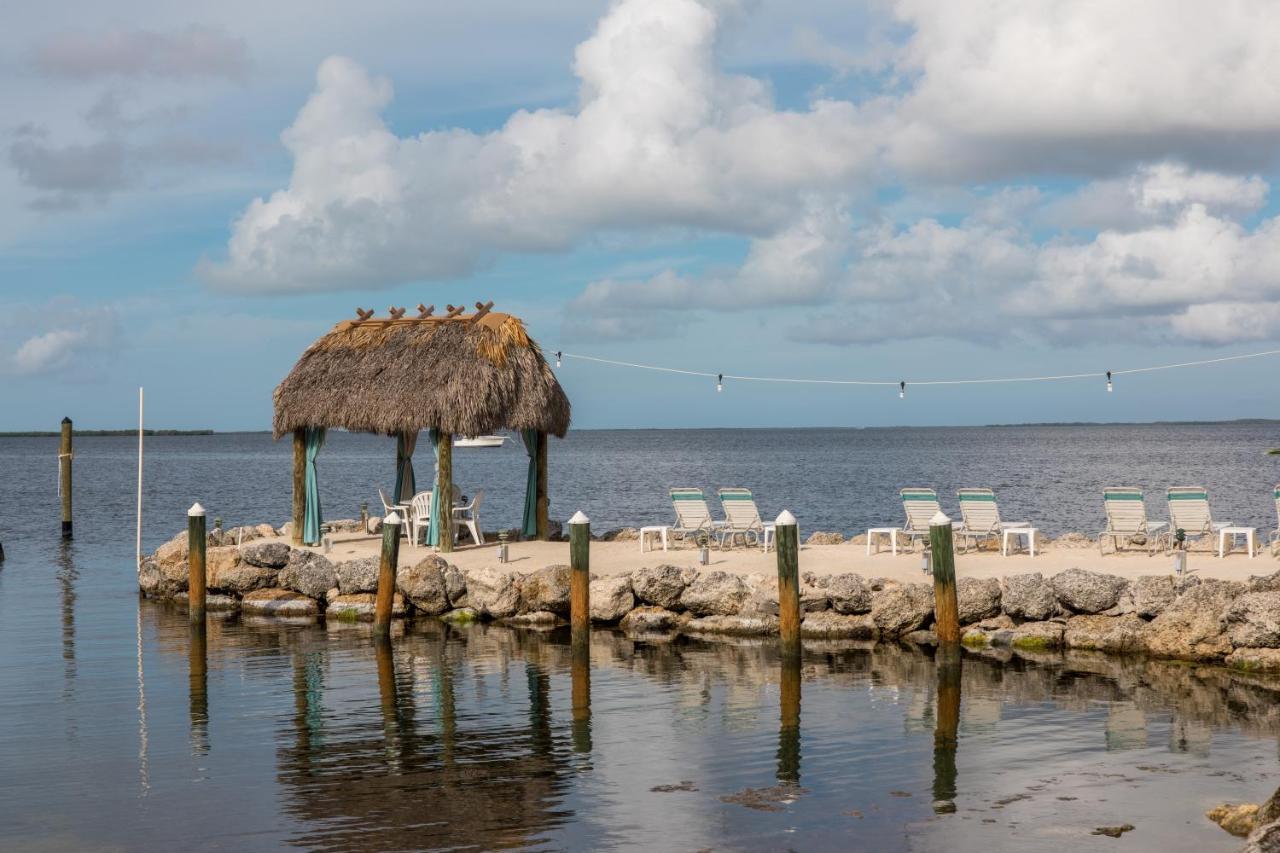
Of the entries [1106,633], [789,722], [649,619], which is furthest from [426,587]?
[1106,633]

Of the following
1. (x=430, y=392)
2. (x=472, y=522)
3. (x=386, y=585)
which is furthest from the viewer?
(x=472, y=522)

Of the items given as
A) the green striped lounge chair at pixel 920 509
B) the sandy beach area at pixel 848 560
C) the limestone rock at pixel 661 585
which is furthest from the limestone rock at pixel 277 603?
the green striped lounge chair at pixel 920 509

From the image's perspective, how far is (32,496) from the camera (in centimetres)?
5506

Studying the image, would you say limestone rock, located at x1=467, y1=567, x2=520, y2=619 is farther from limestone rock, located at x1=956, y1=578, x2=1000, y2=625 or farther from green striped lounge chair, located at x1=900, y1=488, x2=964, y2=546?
limestone rock, located at x1=956, y1=578, x2=1000, y2=625

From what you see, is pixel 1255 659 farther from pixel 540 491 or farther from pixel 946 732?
pixel 540 491

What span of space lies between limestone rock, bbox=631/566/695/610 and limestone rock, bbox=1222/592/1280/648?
6318mm

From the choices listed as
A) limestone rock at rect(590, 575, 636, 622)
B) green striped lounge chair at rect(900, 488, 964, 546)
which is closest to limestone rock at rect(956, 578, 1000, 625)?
green striped lounge chair at rect(900, 488, 964, 546)

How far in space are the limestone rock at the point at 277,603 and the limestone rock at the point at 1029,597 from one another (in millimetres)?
9438

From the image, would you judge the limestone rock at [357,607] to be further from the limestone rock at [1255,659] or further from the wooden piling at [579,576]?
the limestone rock at [1255,659]

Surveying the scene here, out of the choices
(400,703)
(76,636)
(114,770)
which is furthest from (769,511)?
(114,770)

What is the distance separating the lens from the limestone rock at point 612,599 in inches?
653

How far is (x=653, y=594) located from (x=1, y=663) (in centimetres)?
771

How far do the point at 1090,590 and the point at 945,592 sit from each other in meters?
1.80

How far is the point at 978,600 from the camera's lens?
14891 mm
